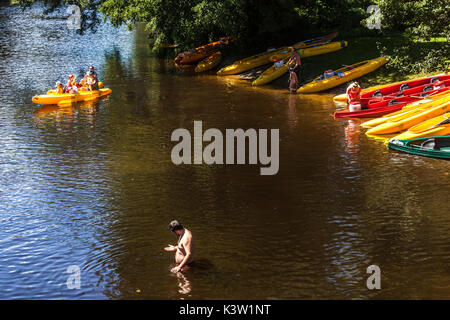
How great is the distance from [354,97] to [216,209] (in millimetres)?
10253

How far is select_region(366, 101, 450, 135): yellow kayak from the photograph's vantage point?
64.0ft

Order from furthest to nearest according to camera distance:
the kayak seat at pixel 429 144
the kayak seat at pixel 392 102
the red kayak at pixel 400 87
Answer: the red kayak at pixel 400 87
the kayak seat at pixel 392 102
the kayak seat at pixel 429 144

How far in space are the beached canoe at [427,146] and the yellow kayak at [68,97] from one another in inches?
577

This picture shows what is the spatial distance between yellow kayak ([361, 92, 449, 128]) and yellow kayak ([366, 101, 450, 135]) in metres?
0.33

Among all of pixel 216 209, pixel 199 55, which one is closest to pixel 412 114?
pixel 216 209

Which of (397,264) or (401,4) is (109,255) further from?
(401,4)

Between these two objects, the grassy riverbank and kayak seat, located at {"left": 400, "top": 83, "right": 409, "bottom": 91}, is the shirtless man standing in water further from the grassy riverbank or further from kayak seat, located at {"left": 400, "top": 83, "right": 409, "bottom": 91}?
the grassy riverbank

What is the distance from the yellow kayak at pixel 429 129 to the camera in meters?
18.0

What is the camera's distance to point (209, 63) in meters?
32.8

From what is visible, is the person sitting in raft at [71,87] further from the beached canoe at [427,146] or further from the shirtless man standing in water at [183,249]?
the shirtless man standing in water at [183,249]

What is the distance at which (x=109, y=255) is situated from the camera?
12.0 m

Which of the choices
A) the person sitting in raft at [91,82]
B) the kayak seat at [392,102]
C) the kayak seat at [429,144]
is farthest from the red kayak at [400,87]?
the person sitting in raft at [91,82]

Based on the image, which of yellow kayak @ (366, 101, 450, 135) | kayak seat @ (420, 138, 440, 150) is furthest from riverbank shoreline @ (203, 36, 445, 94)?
kayak seat @ (420, 138, 440, 150)

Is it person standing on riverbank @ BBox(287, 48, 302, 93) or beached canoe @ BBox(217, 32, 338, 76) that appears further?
beached canoe @ BBox(217, 32, 338, 76)
